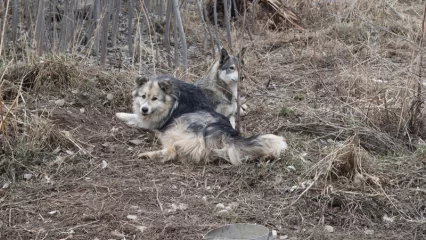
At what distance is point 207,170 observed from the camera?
479cm

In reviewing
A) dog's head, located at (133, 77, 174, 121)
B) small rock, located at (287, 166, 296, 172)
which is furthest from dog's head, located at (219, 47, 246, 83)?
small rock, located at (287, 166, 296, 172)

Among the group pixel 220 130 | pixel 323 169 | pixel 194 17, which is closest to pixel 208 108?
pixel 220 130

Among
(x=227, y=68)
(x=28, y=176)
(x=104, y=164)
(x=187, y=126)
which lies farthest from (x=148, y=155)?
(x=227, y=68)

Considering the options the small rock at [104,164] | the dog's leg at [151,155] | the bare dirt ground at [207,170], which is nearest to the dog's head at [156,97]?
the bare dirt ground at [207,170]

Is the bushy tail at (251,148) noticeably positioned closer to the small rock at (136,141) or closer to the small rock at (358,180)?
the small rock at (358,180)

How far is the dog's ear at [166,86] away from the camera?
5.58 meters

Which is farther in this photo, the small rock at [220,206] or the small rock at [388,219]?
the small rock at [220,206]

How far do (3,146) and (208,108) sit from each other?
203 cm

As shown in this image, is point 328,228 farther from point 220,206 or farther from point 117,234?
point 117,234

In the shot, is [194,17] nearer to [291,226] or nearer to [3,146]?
[3,146]

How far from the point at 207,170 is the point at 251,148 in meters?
0.43

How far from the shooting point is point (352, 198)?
13.4 ft

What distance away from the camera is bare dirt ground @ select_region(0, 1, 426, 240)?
12.7 feet

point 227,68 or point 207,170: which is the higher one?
point 227,68
